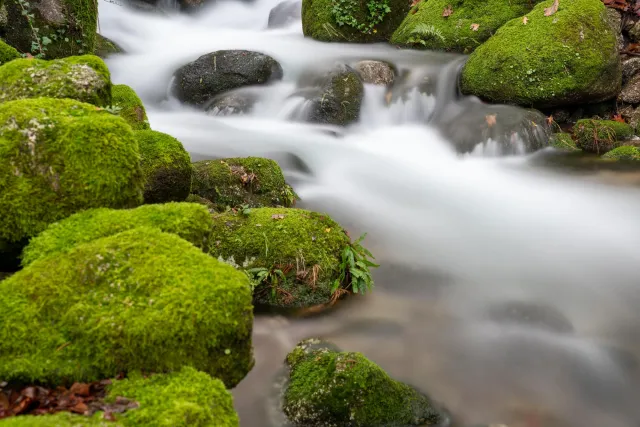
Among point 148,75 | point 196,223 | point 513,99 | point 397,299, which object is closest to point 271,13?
point 148,75

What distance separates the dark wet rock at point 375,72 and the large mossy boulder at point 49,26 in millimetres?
5267

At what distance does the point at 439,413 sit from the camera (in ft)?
12.4

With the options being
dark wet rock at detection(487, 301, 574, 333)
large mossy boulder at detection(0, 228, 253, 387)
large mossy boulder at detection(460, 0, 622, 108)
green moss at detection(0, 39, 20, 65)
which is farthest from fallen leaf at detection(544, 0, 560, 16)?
large mossy boulder at detection(0, 228, 253, 387)

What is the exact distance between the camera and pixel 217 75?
10523 mm

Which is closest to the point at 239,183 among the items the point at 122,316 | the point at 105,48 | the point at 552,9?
the point at 122,316

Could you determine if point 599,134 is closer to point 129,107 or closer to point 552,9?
point 552,9

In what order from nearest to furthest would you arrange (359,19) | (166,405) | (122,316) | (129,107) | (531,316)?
(166,405) → (122,316) → (531,316) → (129,107) → (359,19)

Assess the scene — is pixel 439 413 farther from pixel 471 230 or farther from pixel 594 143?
pixel 594 143

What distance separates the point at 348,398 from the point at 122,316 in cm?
171

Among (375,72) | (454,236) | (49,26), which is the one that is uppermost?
(49,26)

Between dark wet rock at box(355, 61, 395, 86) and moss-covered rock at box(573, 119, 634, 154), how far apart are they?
12.4ft

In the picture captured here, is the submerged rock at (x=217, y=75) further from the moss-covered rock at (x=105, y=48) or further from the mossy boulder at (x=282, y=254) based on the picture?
the mossy boulder at (x=282, y=254)

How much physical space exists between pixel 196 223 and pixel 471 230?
4693mm

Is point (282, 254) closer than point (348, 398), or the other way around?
point (348, 398)
